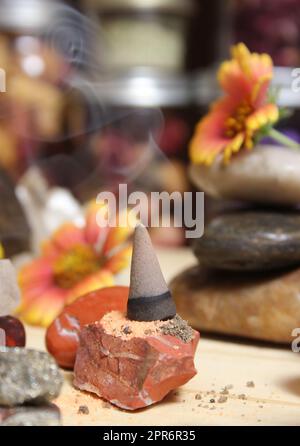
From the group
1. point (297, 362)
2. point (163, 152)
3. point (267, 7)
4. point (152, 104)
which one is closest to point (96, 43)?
point (152, 104)

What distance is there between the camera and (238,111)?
4.44ft

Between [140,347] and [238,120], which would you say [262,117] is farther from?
[140,347]

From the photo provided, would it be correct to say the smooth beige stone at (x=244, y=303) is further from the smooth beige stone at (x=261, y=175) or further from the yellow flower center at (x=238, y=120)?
the yellow flower center at (x=238, y=120)

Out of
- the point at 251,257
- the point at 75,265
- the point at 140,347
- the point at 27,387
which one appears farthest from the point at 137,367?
the point at 75,265

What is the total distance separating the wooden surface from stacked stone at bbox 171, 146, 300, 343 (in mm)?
55

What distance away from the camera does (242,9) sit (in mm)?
2414

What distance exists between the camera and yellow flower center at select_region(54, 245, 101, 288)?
1.42 metres

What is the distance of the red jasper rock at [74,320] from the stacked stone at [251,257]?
0.83 ft

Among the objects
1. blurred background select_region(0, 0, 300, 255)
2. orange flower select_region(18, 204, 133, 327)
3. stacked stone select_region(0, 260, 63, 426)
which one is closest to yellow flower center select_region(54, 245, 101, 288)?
orange flower select_region(18, 204, 133, 327)

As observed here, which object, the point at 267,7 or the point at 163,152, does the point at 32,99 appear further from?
the point at 267,7

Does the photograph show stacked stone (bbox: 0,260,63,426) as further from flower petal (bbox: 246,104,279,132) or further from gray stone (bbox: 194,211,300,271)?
flower petal (bbox: 246,104,279,132)

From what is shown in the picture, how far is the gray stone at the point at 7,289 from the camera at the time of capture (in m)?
1.01

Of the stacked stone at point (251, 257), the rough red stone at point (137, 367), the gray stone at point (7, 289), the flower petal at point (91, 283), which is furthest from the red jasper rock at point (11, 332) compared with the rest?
the stacked stone at point (251, 257)

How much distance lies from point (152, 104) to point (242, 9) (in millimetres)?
519
